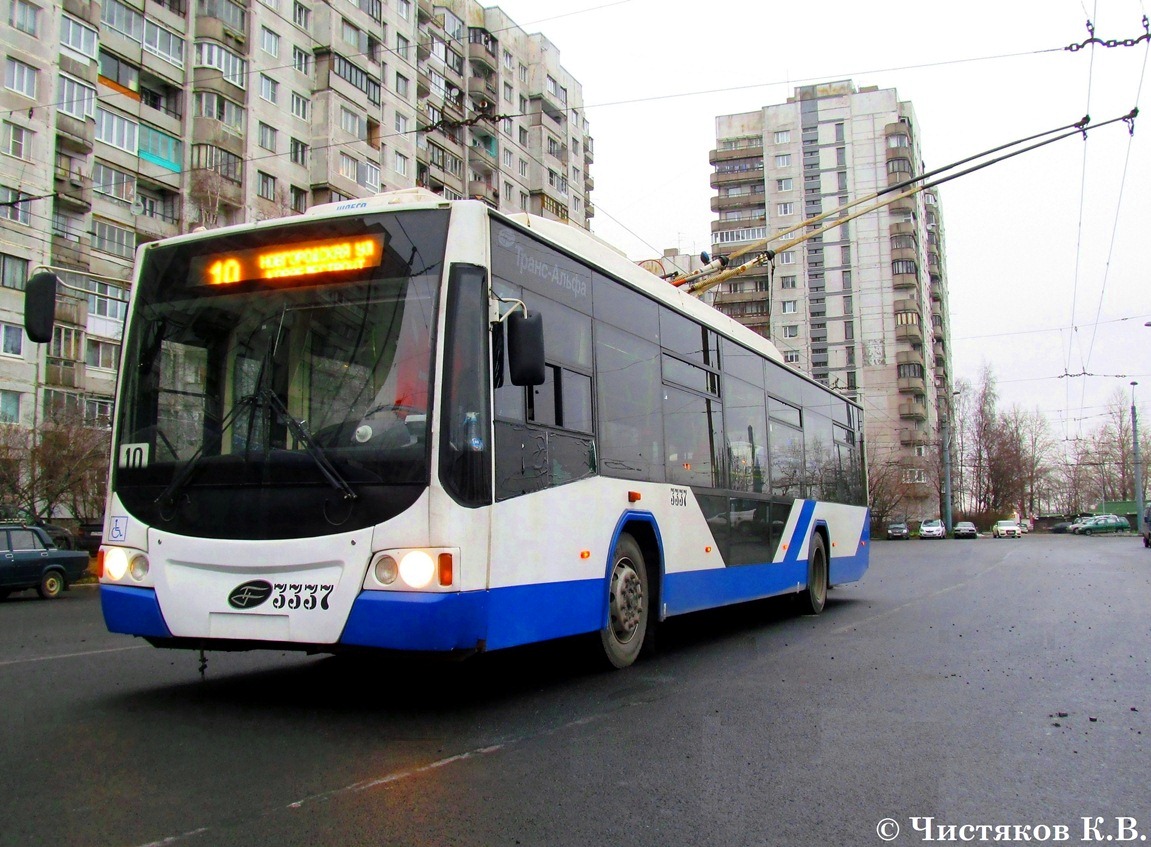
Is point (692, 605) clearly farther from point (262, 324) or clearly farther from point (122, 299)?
point (122, 299)

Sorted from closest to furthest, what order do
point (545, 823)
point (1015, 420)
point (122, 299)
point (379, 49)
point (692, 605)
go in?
point (545, 823) → point (692, 605) → point (122, 299) → point (379, 49) → point (1015, 420)

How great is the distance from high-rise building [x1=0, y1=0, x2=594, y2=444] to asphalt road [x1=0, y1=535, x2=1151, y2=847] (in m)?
22.1

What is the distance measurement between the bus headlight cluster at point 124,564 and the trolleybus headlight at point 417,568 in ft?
5.82

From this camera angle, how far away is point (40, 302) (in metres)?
6.30

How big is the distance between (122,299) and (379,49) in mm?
22813

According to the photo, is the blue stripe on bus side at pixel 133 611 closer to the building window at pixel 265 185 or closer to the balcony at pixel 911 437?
the building window at pixel 265 185

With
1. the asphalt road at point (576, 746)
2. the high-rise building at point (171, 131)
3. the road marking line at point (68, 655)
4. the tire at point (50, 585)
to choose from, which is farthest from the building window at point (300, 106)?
the asphalt road at point (576, 746)

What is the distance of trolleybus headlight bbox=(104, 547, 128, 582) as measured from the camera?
248 inches

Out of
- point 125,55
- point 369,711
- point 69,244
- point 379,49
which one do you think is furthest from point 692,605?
point 379,49

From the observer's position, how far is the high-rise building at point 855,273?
90062mm

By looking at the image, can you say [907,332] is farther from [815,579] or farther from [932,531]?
[815,579]

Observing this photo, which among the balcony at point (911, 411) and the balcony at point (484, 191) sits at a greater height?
the balcony at point (484, 191)

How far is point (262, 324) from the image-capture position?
628cm

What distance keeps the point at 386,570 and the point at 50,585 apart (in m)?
17.5
